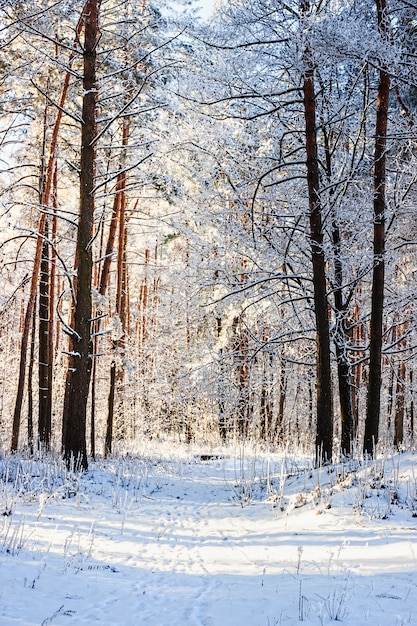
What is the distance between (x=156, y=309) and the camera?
95.7 feet

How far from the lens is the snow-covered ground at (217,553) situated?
3326 mm

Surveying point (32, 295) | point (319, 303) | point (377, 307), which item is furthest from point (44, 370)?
point (377, 307)

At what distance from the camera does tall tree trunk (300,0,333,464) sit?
29.3 feet

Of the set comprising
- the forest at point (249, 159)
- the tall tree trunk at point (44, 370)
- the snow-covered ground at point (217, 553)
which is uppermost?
the forest at point (249, 159)

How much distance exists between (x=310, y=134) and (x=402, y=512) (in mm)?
6467

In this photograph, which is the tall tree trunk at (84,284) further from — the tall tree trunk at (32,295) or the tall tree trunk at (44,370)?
the tall tree trunk at (44,370)

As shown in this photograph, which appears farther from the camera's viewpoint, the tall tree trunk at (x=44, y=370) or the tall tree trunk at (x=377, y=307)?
the tall tree trunk at (x=44, y=370)

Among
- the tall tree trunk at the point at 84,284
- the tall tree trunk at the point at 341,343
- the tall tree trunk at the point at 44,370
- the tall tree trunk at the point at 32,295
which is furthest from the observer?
the tall tree trunk at the point at 44,370

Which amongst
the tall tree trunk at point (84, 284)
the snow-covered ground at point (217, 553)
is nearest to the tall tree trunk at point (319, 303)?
the snow-covered ground at point (217, 553)

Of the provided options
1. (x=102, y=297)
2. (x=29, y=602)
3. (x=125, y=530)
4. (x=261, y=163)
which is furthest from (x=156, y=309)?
(x=29, y=602)

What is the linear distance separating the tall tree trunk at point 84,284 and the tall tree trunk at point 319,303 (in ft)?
12.6

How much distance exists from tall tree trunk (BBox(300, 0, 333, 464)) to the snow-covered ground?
99cm

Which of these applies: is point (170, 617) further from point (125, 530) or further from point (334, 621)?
point (125, 530)

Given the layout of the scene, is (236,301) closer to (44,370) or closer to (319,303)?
(319,303)
